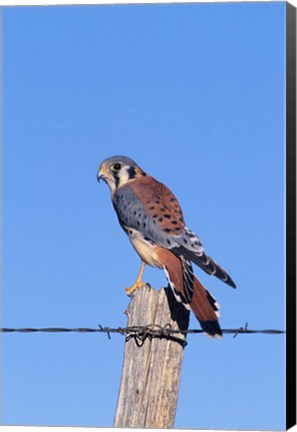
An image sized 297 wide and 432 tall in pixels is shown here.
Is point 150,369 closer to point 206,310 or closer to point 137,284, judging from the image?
point 206,310

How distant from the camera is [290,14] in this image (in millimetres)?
4699

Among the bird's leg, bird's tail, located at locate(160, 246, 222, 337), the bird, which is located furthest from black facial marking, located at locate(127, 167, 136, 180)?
bird's tail, located at locate(160, 246, 222, 337)

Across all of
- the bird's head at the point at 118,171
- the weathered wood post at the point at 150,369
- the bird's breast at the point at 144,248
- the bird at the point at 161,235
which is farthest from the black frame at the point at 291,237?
the bird's head at the point at 118,171

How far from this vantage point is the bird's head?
18.4 ft

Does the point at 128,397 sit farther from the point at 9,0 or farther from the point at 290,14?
the point at 9,0

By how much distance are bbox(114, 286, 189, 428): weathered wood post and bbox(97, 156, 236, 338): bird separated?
0.53ft

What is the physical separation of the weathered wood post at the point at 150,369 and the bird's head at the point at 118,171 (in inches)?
77.1

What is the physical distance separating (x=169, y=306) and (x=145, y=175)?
1.96 m

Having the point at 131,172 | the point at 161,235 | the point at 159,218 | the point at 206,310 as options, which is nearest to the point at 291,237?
the point at 206,310

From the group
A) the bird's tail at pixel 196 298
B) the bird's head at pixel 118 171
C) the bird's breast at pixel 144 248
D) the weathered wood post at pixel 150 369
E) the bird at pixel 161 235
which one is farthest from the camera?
the bird's head at pixel 118 171

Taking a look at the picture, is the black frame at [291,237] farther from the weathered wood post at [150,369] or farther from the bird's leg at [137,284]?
the bird's leg at [137,284]

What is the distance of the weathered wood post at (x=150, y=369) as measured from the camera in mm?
3598

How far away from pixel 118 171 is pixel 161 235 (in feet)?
2.64

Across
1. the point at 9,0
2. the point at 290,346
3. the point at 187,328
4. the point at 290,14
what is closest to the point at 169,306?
the point at 187,328
